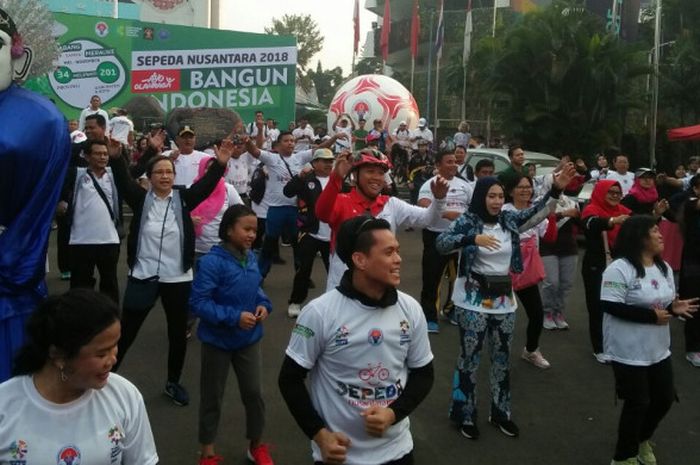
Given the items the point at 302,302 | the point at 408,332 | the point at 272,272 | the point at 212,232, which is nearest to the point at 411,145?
the point at 272,272

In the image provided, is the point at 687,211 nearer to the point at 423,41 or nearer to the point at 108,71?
the point at 108,71

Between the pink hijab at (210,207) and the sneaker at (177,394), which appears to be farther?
the pink hijab at (210,207)

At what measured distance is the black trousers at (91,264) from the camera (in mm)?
6191

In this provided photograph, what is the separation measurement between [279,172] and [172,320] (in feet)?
13.2

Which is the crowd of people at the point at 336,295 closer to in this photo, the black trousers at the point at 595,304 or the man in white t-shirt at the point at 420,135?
the black trousers at the point at 595,304

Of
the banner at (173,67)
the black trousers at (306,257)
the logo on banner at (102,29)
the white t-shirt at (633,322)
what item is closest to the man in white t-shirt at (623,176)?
the black trousers at (306,257)

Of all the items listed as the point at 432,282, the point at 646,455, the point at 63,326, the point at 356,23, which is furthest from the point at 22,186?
the point at 356,23

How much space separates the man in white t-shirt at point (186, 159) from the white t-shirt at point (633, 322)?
4090 mm

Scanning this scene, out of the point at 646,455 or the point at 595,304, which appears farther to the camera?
the point at 595,304

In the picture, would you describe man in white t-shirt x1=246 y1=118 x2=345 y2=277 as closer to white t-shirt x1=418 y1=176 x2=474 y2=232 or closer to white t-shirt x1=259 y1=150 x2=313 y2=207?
white t-shirt x1=259 y1=150 x2=313 y2=207

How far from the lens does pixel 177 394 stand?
544cm

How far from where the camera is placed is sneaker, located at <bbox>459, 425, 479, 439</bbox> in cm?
503

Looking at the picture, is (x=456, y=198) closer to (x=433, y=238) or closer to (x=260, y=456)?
(x=433, y=238)

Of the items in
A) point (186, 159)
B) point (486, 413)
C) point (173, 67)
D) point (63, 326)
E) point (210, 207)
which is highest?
point (173, 67)
